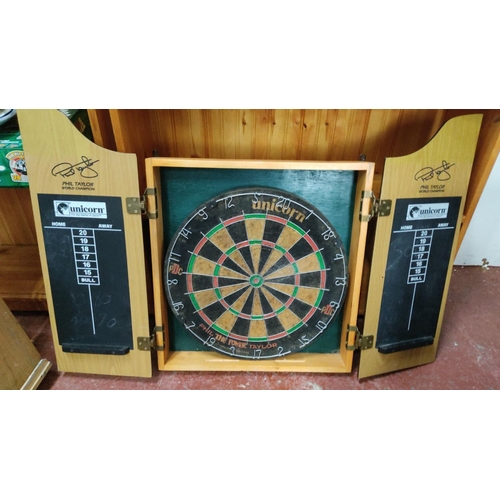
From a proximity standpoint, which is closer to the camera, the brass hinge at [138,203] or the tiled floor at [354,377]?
the brass hinge at [138,203]

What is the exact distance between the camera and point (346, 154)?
1.60 meters

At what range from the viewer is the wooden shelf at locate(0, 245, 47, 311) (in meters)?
1.86

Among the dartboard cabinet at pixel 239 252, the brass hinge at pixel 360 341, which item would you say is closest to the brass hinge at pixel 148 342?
the dartboard cabinet at pixel 239 252

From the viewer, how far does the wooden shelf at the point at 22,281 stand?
1.86 m

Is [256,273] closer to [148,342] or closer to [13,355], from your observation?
[148,342]

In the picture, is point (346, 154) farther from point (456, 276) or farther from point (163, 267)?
point (456, 276)

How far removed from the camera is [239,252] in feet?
4.79

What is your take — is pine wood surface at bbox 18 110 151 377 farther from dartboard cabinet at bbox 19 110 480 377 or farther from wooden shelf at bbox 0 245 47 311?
wooden shelf at bbox 0 245 47 311

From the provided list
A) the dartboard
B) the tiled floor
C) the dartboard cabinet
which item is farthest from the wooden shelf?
the dartboard

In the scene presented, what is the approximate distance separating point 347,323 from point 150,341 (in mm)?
748

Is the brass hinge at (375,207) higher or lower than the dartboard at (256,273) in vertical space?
higher

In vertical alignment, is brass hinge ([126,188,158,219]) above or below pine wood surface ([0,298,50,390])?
above
